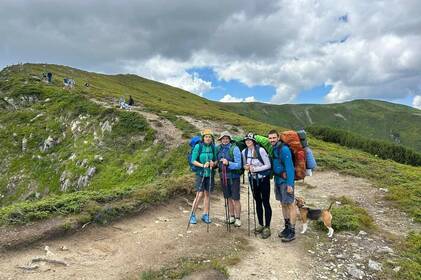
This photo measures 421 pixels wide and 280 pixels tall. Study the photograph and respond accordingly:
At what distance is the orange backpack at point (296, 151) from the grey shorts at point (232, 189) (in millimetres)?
1962

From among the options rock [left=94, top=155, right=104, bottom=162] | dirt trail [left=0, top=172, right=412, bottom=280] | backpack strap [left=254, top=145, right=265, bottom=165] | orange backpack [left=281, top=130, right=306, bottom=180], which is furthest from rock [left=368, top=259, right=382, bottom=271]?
rock [left=94, top=155, right=104, bottom=162]

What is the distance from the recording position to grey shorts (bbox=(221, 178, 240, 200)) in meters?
11.6

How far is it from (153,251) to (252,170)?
3706 millimetres

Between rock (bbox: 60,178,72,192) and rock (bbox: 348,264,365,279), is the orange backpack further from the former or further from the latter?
rock (bbox: 60,178,72,192)

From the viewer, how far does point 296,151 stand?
35.2 feet

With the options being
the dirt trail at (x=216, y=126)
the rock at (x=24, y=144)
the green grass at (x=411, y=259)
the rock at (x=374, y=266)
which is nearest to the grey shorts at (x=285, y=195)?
the rock at (x=374, y=266)

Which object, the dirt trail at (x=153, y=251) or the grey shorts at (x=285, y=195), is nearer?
the dirt trail at (x=153, y=251)

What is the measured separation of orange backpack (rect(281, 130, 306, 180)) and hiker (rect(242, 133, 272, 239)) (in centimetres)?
76

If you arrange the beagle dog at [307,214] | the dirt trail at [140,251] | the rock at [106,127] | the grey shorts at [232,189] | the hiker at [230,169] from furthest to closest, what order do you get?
the rock at [106,127] → the beagle dog at [307,214] → the grey shorts at [232,189] → the hiker at [230,169] → the dirt trail at [140,251]

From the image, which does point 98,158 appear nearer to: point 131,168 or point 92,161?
point 92,161

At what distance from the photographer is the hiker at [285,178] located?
34.6 ft

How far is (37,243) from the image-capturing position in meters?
10.1

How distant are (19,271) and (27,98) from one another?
50.9 meters

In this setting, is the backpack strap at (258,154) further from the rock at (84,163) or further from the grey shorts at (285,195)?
the rock at (84,163)
